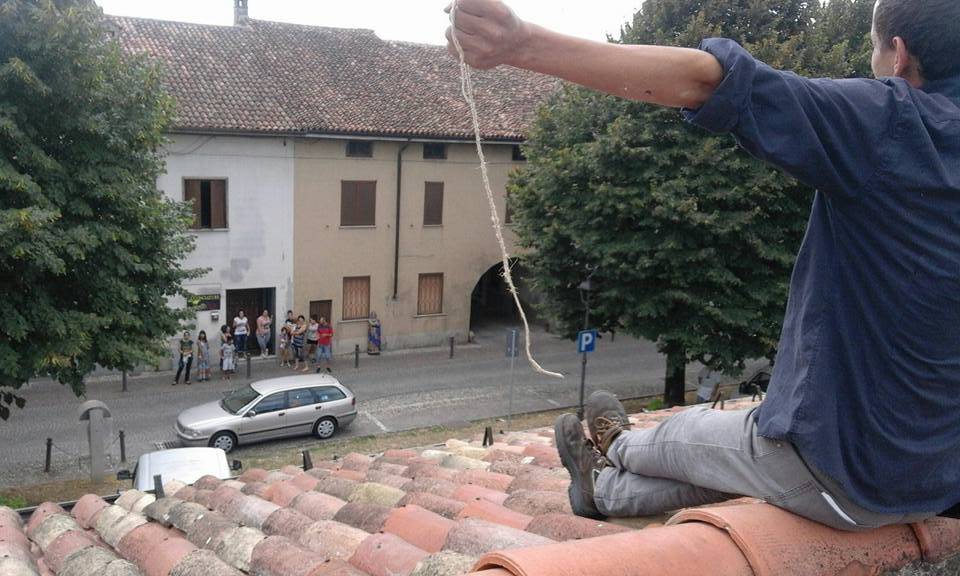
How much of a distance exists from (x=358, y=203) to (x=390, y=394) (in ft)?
20.2

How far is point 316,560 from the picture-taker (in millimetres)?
3748

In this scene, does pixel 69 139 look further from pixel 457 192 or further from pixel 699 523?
pixel 457 192

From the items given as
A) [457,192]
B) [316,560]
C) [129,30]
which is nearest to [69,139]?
[316,560]

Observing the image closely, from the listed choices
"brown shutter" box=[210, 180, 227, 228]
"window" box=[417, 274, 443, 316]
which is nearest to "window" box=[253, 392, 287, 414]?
"brown shutter" box=[210, 180, 227, 228]

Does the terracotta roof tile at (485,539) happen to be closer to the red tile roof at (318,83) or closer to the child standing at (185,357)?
the child standing at (185,357)

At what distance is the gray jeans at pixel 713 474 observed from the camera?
2.54m

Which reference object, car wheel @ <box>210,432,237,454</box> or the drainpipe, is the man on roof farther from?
the drainpipe

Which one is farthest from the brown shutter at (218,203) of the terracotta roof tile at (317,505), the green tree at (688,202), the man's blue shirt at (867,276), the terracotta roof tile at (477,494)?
the man's blue shirt at (867,276)

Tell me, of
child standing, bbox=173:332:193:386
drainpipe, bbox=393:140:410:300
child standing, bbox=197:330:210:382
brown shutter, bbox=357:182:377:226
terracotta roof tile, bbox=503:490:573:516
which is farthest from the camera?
drainpipe, bbox=393:140:410:300

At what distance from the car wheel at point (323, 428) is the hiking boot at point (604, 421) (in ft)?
43.6

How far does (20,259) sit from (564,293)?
10.2 meters

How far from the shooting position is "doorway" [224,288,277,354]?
22.5 meters

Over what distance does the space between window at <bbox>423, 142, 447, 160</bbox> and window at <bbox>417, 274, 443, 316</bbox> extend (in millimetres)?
3487

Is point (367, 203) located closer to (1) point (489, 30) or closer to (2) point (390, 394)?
(2) point (390, 394)
